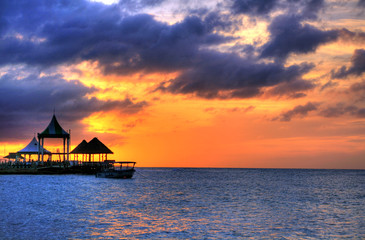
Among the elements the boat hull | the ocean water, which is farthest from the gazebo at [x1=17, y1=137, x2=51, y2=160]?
the ocean water

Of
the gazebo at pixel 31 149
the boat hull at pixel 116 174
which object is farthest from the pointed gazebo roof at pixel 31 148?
the boat hull at pixel 116 174

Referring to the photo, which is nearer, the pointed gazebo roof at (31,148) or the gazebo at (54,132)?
the gazebo at (54,132)

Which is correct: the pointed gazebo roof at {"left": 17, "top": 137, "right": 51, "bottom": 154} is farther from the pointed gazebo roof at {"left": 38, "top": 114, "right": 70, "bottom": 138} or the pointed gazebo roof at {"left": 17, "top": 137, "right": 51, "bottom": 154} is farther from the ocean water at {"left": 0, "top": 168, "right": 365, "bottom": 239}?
the ocean water at {"left": 0, "top": 168, "right": 365, "bottom": 239}

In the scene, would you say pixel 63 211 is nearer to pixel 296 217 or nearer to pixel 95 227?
pixel 95 227

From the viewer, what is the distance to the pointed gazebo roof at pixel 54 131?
3686 inches

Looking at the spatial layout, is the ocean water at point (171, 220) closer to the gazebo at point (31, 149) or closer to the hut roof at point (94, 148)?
the hut roof at point (94, 148)

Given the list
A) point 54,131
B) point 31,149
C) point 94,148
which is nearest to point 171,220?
point 94,148

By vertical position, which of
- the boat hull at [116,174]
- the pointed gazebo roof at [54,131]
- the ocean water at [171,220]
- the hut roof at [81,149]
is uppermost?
the pointed gazebo roof at [54,131]

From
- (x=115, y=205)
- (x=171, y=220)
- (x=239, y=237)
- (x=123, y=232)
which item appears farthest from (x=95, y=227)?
(x=115, y=205)

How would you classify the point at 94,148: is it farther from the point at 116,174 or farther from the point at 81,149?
the point at 116,174

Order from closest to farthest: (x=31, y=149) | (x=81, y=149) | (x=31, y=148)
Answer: (x=81, y=149) < (x=31, y=149) < (x=31, y=148)

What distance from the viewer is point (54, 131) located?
309 feet

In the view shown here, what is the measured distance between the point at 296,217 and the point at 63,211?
19.2m

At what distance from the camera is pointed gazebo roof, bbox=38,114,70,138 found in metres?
93.6
